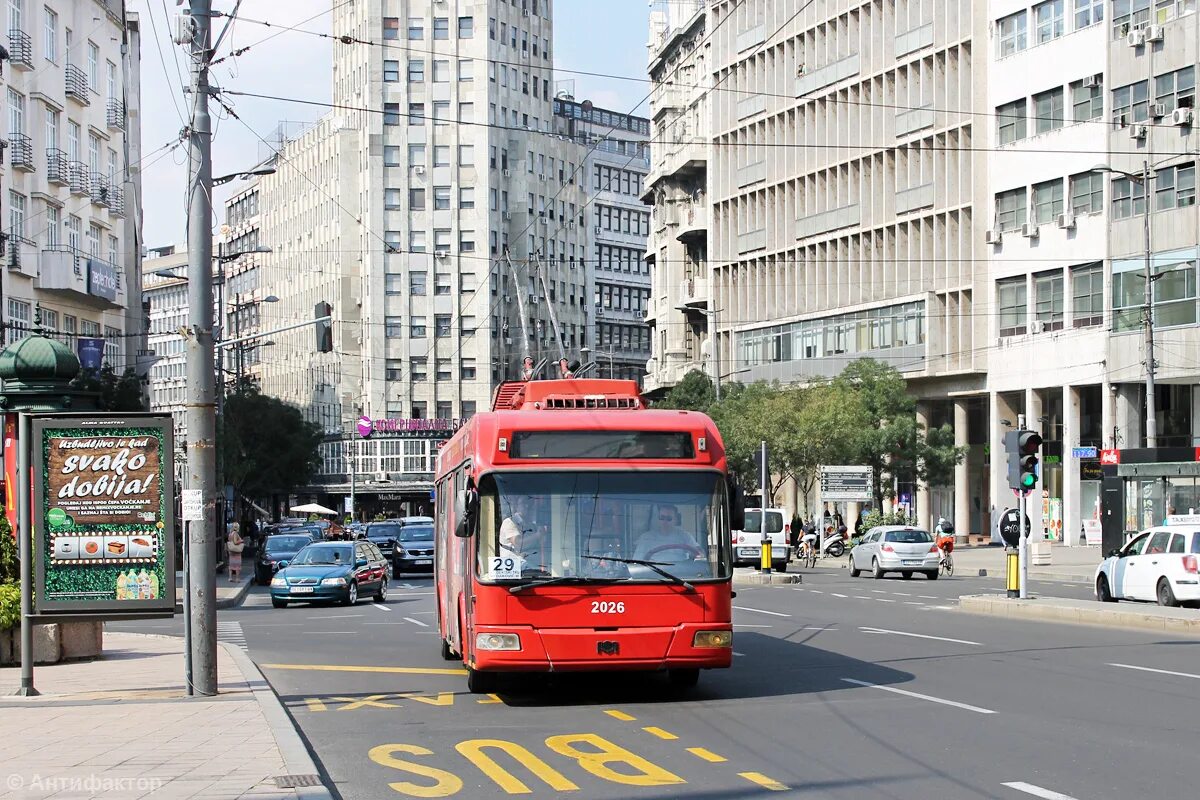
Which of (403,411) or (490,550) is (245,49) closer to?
(490,550)

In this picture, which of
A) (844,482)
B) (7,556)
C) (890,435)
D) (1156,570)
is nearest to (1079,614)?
(1156,570)

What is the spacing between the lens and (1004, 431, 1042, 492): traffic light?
98.1 ft

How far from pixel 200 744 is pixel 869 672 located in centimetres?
826

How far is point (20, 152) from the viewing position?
5747cm

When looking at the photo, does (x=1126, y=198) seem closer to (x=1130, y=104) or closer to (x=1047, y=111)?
(x=1130, y=104)

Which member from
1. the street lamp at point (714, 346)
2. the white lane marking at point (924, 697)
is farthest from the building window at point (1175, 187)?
the white lane marking at point (924, 697)

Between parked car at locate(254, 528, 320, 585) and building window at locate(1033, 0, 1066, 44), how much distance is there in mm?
34429

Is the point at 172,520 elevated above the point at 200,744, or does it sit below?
above

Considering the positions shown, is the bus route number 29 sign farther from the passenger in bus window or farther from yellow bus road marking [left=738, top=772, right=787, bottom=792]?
yellow bus road marking [left=738, top=772, right=787, bottom=792]

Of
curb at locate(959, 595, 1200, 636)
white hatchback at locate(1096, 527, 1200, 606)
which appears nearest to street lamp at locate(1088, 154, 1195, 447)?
white hatchback at locate(1096, 527, 1200, 606)

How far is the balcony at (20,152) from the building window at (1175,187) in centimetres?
3864

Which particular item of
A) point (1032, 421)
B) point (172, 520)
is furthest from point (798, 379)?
point (172, 520)

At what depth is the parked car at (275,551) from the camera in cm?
5016

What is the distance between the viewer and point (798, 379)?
81250 mm
